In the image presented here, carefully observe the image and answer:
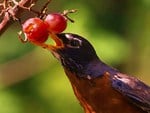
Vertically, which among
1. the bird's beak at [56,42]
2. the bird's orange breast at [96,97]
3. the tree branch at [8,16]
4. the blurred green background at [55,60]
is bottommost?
the blurred green background at [55,60]

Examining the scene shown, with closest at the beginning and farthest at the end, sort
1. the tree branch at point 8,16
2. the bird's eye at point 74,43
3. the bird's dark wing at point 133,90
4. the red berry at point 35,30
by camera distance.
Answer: the tree branch at point 8,16, the red berry at point 35,30, the bird's eye at point 74,43, the bird's dark wing at point 133,90

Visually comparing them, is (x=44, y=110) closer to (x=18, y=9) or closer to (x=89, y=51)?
(x=89, y=51)

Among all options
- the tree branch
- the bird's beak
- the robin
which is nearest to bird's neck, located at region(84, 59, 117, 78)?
the robin

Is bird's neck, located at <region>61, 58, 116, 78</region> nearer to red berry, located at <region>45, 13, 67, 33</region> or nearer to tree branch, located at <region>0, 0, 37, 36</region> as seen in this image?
red berry, located at <region>45, 13, 67, 33</region>

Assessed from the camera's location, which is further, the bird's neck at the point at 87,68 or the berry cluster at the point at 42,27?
the bird's neck at the point at 87,68

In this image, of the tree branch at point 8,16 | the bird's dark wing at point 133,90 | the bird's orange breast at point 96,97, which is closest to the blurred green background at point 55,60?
the bird's dark wing at point 133,90

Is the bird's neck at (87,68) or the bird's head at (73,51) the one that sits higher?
the bird's head at (73,51)

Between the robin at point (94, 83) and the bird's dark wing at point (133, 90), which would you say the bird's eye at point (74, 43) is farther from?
the bird's dark wing at point (133, 90)

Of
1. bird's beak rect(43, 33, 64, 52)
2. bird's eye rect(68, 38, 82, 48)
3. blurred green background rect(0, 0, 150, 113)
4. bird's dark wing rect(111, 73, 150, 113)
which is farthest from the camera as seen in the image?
blurred green background rect(0, 0, 150, 113)

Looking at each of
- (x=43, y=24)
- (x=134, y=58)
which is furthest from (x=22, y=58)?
(x=43, y=24)
